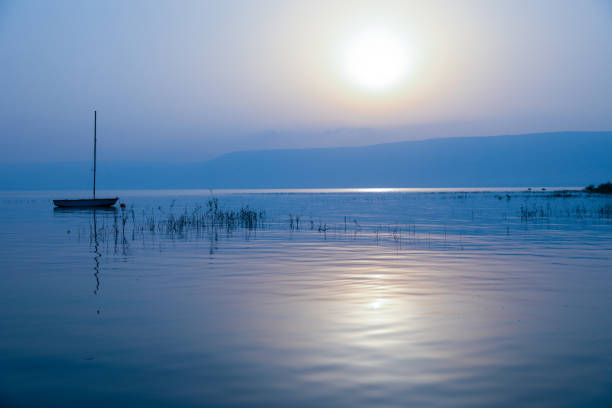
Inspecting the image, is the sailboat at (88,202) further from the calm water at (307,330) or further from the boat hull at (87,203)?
the calm water at (307,330)

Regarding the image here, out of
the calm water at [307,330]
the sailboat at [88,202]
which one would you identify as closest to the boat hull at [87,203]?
the sailboat at [88,202]

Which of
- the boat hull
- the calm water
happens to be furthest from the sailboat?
the calm water

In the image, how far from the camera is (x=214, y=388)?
7.12 meters

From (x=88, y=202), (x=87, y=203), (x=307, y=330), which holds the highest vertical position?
(x=88, y=202)

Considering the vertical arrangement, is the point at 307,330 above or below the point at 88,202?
below

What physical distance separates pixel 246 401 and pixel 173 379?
125cm

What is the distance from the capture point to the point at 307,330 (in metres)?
9.79

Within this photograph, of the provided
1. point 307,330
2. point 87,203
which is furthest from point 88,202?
point 307,330

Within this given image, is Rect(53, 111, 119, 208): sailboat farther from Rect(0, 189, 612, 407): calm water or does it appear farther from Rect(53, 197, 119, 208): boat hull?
Rect(0, 189, 612, 407): calm water

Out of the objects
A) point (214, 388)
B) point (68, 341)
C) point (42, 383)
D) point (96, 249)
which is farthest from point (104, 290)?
point (96, 249)

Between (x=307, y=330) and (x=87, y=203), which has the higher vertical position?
(x=87, y=203)

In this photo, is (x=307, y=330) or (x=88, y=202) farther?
(x=88, y=202)

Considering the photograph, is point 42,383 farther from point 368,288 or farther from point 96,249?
point 96,249

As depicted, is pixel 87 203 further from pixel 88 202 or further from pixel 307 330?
pixel 307 330
